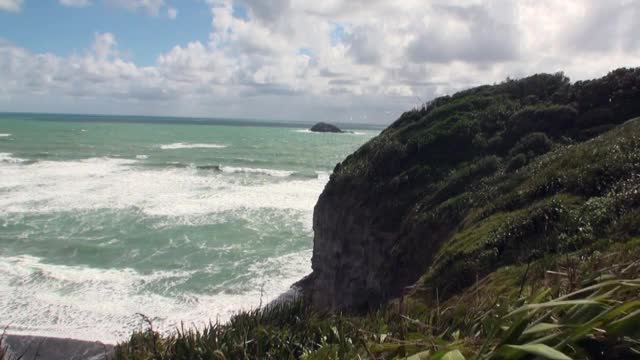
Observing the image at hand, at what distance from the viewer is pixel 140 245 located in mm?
29672

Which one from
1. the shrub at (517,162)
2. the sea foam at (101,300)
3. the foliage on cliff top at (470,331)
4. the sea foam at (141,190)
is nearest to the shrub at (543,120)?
the shrub at (517,162)

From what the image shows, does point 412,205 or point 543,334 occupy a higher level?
point 543,334

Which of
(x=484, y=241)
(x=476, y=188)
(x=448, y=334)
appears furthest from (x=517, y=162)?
(x=448, y=334)

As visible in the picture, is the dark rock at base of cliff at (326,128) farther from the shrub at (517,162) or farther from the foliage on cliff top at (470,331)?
the foliage on cliff top at (470,331)

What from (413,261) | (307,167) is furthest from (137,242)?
(307,167)

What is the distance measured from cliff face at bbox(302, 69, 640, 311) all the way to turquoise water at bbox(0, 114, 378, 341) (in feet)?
14.8

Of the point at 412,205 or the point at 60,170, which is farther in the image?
the point at 60,170

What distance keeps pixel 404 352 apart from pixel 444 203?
15.4 metres

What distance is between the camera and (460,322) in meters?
3.95

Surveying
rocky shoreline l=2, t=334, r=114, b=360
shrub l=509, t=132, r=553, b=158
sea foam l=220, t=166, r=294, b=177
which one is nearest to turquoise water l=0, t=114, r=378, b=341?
rocky shoreline l=2, t=334, r=114, b=360

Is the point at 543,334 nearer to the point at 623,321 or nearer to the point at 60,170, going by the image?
the point at 623,321

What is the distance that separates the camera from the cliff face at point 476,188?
39.8 feet

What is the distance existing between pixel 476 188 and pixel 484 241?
620 cm

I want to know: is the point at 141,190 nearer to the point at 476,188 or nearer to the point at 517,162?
the point at 476,188
